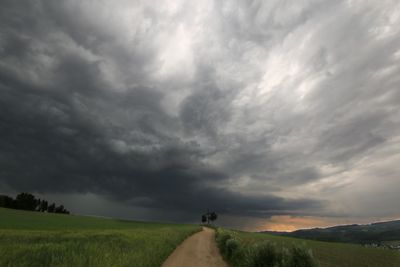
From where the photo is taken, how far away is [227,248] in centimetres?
3169

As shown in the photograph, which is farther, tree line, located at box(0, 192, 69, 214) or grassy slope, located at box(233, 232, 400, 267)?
tree line, located at box(0, 192, 69, 214)

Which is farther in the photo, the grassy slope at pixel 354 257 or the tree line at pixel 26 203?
the tree line at pixel 26 203

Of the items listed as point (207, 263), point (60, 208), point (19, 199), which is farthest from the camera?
point (60, 208)

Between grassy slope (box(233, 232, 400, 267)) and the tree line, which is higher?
the tree line

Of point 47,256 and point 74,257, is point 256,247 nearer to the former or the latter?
point 74,257

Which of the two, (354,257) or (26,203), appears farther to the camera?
(26,203)

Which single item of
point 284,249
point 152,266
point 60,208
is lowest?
point 152,266

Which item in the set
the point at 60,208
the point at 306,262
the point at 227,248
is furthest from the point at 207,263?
the point at 60,208

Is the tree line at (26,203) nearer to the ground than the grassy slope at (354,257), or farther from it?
farther from it

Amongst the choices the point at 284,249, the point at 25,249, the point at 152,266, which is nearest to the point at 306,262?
the point at 284,249

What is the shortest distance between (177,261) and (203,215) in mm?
170867

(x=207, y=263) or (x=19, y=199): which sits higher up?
(x=19, y=199)

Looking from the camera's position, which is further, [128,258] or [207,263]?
[207,263]

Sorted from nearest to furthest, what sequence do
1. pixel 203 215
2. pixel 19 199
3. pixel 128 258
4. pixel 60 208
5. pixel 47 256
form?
1. pixel 47 256
2. pixel 128 258
3. pixel 19 199
4. pixel 60 208
5. pixel 203 215
